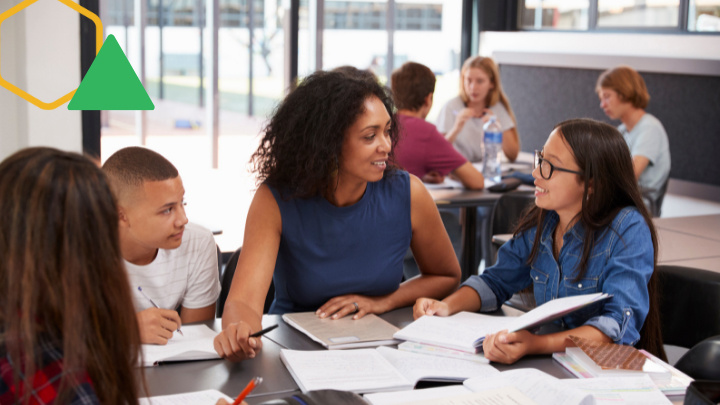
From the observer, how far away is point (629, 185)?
5.33 ft

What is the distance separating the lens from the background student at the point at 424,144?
3.18 meters

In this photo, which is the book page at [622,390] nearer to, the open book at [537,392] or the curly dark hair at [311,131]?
the open book at [537,392]

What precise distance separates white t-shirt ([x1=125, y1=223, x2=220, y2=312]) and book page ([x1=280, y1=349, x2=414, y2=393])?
42cm

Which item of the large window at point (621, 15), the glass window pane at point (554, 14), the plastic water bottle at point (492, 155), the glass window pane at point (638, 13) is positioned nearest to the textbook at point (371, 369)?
the plastic water bottle at point (492, 155)

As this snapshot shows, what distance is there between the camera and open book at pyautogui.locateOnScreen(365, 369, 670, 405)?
118 cm

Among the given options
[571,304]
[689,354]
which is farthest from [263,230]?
[689,354]

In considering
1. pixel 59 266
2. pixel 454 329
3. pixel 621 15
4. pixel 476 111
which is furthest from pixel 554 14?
pixel 59 266

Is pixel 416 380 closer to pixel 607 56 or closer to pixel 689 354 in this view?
pixel 689 354

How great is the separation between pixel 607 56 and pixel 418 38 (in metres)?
1.76

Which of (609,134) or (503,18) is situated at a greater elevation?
(503,18)

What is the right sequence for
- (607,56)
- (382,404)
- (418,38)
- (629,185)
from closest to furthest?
(382,404), (629,185), (607,56), (418,38)

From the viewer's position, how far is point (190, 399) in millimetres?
1158

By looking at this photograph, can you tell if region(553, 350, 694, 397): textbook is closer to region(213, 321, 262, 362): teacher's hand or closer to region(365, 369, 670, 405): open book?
region(365, 369, 670, 405): open book

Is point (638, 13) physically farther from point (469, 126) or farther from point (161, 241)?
point (161, 241)
